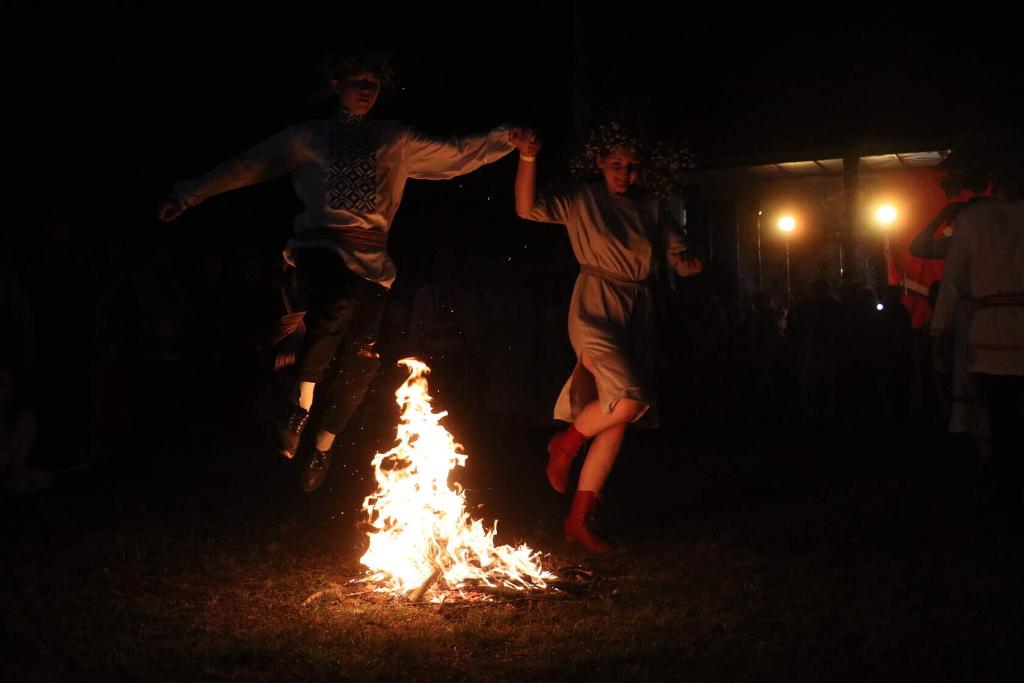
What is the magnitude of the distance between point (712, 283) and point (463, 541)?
14106 millimetres

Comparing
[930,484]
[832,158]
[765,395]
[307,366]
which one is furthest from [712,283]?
[307,366]

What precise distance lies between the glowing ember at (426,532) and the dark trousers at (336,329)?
→ 321 mm

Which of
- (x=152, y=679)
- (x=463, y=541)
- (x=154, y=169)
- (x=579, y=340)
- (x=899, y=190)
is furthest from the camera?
(x=899, y=190)

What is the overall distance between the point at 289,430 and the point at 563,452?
5.65 feet

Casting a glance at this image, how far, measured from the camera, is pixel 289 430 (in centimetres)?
593

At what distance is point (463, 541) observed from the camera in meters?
5.63

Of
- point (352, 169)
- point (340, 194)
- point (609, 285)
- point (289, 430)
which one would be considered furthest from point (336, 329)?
point (609, 285)

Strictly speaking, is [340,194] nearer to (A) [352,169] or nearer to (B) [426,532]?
(A) [352,169]

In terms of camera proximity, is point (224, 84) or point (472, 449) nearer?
point (472, 449)

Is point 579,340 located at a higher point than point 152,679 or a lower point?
higher

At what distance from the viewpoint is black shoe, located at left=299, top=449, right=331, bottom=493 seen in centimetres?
604

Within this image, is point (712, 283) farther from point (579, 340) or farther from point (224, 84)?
point (579, 340)

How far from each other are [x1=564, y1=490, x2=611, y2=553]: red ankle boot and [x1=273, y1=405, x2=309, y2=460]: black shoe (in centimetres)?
167

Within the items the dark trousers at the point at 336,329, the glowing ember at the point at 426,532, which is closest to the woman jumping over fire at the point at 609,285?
the glowing ember at the point at 426,532
